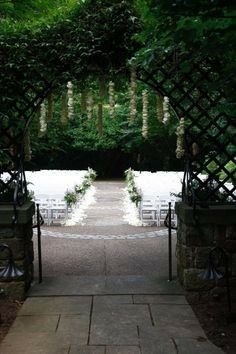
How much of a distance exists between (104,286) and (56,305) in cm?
85

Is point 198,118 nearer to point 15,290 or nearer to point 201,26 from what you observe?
point 201,26

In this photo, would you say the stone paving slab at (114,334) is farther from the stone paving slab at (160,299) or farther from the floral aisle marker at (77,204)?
the floral aisle marker at (77,204)

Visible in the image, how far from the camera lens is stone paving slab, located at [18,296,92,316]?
5.01 m

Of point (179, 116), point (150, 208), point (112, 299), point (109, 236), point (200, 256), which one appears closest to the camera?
point (112, 299)

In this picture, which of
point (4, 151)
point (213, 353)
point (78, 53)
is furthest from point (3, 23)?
point (213, 353)

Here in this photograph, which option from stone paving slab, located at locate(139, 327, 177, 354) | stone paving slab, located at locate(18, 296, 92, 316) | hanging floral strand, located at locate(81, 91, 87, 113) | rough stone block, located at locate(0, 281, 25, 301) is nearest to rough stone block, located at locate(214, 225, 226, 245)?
stone paving slab, located at locate(139, 327, 177, 354)

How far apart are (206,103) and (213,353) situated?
3.83m

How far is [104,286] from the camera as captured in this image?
19.2ft

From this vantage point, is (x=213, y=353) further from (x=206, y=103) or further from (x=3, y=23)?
(x=3, y=23)

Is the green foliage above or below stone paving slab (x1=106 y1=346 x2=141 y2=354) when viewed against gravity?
above

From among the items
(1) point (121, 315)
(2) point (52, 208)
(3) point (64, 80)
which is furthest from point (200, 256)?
(2) point (52, 208)

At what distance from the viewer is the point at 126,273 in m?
6.80

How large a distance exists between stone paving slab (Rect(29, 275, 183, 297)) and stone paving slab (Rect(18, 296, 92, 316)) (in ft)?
0.53

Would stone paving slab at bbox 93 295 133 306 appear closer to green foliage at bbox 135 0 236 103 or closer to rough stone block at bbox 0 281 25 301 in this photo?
rough stone block at bbox 0 281 25 301
